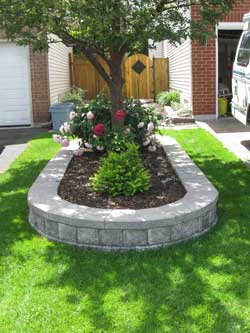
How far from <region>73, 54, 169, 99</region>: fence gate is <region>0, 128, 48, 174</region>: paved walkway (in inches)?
297

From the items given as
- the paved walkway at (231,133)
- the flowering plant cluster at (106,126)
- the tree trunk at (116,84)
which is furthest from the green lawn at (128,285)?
the paved walkway at (231,133)

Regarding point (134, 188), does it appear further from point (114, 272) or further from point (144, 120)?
point (144, 120)

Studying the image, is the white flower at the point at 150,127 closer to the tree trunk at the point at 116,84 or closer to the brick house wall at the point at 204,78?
the tree trunk at the point at 116,84

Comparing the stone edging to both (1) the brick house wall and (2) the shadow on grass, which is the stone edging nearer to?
(2) the shadow on grass

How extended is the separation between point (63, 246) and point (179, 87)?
41.8ft

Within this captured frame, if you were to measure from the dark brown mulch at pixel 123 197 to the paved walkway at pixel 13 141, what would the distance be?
206 cm

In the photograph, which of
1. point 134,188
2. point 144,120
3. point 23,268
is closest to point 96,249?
point 23,268

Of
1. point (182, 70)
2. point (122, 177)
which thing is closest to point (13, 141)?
point (182, 70)

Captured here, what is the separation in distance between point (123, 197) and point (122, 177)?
227mm

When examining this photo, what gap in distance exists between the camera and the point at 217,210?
19.1 feet

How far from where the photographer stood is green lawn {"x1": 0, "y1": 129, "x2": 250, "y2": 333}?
354 cm

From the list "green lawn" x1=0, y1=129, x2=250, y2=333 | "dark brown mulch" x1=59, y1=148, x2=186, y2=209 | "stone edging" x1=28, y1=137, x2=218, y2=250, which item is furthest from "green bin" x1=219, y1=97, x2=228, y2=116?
"stone edging" x1=28, y1=137, x2=218, y2=250

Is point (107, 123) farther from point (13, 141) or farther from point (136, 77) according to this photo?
point (136, 77)

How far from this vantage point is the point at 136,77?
22031 millimetres
